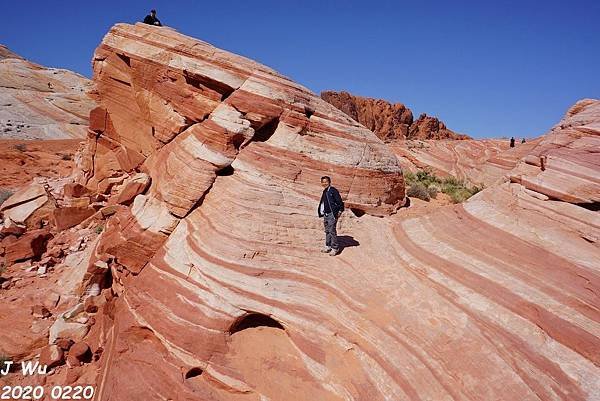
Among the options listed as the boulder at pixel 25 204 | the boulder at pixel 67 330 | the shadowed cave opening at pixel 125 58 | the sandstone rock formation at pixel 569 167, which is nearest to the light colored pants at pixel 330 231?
the sandstone rock formation at pixel 569 167

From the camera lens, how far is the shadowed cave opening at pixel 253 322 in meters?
7.21

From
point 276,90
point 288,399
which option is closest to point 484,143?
point 276,90

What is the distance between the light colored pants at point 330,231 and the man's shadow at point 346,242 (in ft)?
1.30

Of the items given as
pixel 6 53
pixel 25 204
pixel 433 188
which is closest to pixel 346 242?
pixel 433 188

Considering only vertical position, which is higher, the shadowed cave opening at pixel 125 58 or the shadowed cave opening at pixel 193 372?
the shadowed cave opening at pixel 125 58

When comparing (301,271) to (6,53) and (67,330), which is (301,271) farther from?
(6,53)

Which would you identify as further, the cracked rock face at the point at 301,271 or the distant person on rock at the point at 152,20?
the distant person on rock at the point at 152,20

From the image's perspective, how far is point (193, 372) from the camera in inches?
268

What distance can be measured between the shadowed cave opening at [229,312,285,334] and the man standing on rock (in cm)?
199

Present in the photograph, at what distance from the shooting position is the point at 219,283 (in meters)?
7.48

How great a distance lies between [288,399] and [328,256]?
310 centimetres

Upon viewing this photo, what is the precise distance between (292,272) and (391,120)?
83621 mm

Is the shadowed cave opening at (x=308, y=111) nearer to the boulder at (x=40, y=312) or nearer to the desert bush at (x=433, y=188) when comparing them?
the desert bush at (x=433, y=188)

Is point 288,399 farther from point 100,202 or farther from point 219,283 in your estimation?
point 100,202
